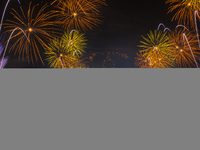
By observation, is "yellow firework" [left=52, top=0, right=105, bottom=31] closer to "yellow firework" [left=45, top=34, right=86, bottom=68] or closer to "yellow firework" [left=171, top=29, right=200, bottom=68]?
"yellow firework" [left=45, top=34, right=86, bottom=68]

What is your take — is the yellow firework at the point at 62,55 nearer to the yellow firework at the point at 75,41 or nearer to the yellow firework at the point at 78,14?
the yellow firework at the point at 75,41

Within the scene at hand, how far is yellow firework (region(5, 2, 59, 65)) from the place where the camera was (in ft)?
5.66

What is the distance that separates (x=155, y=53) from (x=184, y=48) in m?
0.31

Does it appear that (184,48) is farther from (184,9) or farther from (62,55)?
(62,55)

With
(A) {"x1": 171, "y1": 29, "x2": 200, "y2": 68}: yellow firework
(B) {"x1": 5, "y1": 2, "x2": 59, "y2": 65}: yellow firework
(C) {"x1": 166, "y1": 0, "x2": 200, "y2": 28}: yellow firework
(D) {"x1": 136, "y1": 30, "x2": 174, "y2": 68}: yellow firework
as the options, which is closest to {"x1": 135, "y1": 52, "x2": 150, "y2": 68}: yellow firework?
(D) {"x1": 136, "y1": 30, "x2": 174, "y2": 68}: yellow firework

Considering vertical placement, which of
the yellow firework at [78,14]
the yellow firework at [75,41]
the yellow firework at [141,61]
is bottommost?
the yellow firework at [141,61]

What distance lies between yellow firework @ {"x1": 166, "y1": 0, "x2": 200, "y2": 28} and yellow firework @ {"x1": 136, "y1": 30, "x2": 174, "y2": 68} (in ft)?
0.93

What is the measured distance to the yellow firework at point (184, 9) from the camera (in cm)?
182

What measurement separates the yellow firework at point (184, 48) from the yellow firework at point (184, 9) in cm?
11

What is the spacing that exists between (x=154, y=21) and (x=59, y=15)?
976mm

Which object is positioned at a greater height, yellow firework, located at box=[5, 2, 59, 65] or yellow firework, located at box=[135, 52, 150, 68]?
yellow firework, located at box=[5, 2, 59, 65]

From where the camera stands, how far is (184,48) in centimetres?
182

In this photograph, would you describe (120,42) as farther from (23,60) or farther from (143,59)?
(23,60)

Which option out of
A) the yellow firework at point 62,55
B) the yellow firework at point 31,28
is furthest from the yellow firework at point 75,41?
the yellow firework at point 31,28
